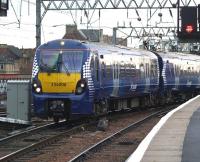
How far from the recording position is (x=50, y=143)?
16.9 metres

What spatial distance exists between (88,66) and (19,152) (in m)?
7.15

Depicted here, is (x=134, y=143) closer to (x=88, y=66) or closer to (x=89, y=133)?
(x=89, y=133)

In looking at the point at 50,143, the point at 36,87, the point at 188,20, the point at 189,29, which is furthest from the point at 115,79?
the point at 50,143

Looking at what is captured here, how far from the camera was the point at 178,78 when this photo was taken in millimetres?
38594

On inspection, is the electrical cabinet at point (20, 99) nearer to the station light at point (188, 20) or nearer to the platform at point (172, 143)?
the platform at point (172, 143)

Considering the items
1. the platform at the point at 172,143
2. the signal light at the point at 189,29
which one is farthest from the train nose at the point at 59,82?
the signal light at the point at 189,29

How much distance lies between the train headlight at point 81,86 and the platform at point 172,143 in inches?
115

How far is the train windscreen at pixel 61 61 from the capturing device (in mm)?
21094

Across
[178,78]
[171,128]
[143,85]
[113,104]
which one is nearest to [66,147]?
[171,128]

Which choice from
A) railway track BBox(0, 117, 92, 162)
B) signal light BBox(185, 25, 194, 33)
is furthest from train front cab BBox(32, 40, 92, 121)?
signal light BBox(185, 25, 194, 33)

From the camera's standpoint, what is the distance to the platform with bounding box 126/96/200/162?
37.4ft

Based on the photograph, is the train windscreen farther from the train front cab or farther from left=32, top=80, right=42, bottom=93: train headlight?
left=32, top=80, right=42, bottom=93: train headlight

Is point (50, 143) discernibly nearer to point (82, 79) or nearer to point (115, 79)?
point (82, 79)

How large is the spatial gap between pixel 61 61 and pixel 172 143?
827 centimetres
